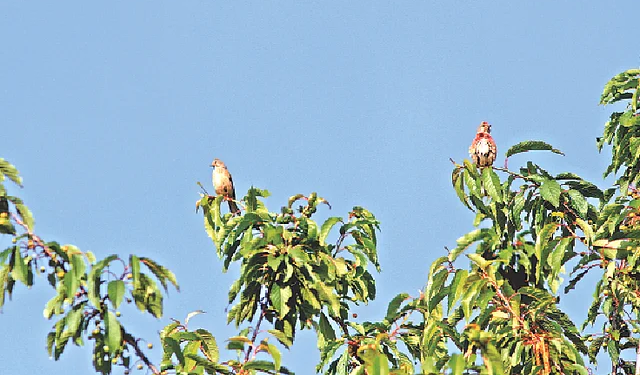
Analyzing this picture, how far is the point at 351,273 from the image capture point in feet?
23.4

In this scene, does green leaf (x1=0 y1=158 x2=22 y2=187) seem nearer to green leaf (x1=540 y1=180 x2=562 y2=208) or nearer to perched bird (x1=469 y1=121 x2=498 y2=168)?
green leaf (x1=540 y1=180 x2=562 y2=208)

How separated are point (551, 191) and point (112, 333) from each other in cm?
346

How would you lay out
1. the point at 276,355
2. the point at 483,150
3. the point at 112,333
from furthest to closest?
1. the point at 483,150
2. the point at 276,355
3. the point at 112,333

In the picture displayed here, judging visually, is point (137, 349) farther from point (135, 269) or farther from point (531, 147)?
point (531, 147)

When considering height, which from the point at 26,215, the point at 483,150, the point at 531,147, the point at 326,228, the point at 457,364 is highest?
the point at 483,150

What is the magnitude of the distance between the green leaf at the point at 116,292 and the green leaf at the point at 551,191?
10.7 ft

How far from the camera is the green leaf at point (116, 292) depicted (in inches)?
171

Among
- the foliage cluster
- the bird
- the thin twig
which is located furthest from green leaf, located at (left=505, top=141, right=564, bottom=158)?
the bird

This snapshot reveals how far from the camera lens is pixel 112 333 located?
437 centimetres

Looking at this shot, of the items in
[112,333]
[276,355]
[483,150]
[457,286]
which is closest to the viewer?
[112,333]

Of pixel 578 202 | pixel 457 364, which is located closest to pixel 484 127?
pixel 578 202

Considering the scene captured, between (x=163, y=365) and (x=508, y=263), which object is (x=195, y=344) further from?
(x=508, y=263)

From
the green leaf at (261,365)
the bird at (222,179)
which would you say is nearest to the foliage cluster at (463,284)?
the green leaf at (261,365)

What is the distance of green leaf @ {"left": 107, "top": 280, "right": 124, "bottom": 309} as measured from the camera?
436 centimetres
